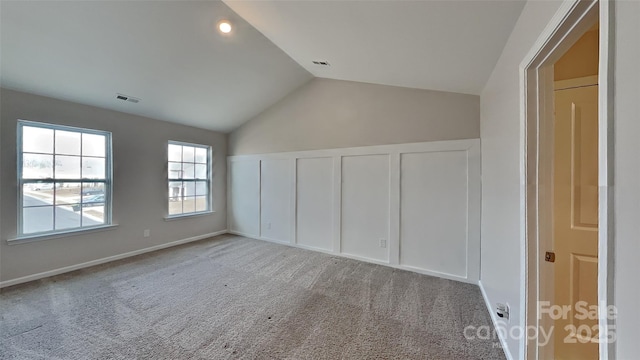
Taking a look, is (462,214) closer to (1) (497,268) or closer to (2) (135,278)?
(1) (497,268)

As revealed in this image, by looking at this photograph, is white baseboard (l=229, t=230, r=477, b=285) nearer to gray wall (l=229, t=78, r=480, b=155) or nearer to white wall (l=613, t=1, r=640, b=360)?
gray wall (l=229, t=78, r=480, b=155)

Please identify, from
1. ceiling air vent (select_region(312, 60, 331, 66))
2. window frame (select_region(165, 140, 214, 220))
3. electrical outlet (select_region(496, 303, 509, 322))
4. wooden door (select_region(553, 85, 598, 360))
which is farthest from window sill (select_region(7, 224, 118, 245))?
wooden door (select_region(553, 85, 598, 360))

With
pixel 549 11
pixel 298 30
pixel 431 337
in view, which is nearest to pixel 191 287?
pixel 431 337

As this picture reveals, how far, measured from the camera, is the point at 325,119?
3836 mm

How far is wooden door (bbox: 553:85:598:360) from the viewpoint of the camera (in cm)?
152

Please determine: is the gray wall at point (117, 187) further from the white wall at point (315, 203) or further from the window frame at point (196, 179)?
the white wall at point (315, 203)

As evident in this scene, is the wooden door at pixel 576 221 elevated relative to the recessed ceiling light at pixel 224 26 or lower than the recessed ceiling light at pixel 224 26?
lower

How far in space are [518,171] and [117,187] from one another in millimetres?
4781

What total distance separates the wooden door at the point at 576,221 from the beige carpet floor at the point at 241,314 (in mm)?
525

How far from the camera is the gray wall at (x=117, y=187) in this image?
2664 mm

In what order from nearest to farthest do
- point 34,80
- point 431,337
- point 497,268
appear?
point 431,337, point 497,268, point 34,80

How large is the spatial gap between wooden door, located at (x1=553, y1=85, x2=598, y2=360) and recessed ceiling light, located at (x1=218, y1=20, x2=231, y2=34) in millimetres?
2912

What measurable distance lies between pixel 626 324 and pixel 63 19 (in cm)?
381

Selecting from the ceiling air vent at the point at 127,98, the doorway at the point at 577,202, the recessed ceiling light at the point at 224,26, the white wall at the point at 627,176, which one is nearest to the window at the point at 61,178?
the ceiling air vent at the point at 127,98
